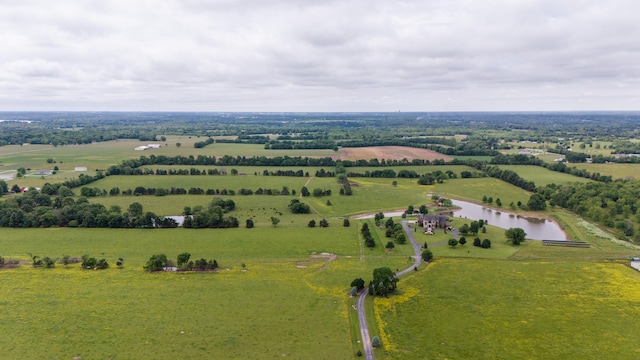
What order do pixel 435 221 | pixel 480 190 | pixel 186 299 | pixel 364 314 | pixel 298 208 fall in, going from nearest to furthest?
pixel 364 314, pixel 186 299, pixel 435 221, pixel 298 208, pixel 480 190

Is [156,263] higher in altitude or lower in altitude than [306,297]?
higher

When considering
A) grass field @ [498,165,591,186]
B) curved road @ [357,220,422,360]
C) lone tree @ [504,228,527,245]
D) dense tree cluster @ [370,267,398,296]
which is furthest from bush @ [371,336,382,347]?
grass field @ [498,165,591,186]

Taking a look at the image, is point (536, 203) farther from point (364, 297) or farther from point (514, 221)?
point (364, 297)

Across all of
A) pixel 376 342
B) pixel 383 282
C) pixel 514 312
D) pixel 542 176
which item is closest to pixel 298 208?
pixel 383 282

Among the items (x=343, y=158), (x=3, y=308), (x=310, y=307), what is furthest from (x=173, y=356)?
(x=343, y=158)

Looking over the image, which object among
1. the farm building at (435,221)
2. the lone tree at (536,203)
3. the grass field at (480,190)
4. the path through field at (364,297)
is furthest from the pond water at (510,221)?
the path through field at (364,297)

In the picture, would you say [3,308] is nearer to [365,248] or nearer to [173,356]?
[173,356]
